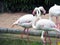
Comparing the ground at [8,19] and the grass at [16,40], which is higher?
the ground at [8,19]

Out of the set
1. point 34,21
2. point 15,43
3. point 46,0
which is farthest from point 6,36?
point 46,0

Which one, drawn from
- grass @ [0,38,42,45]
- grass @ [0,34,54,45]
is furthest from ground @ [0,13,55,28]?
grass @ [0,38,42,45]

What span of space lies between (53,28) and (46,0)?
18.3 ft

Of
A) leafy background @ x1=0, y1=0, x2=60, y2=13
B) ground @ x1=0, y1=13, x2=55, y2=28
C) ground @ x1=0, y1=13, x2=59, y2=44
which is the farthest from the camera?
leafy background @ x1=0, y1=0, x2=60, y2=13

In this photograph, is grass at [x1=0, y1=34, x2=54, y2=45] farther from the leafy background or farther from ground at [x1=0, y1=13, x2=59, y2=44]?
the leafy background

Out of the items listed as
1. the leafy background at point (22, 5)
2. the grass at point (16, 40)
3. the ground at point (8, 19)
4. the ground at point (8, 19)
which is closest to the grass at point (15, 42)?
the grass at point (16, 40)

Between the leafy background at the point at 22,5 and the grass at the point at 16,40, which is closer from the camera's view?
the grass at the point at 16,40

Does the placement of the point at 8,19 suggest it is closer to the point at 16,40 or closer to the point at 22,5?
the point at 22,5

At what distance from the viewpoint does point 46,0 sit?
41.1 feet

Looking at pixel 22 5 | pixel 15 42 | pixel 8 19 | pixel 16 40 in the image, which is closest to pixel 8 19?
pixel 8 19

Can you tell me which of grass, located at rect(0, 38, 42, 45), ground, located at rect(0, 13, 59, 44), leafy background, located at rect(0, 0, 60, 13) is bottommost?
grass, located at rect(0, 38, 42, 45)

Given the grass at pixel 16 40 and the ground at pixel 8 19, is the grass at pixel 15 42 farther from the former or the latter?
the ground at pixel 8 19

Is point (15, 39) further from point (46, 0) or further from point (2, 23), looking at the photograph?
point (46, 0)

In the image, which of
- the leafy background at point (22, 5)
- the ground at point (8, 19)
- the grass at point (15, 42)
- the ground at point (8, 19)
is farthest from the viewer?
the leafy background at point (22, 5)
